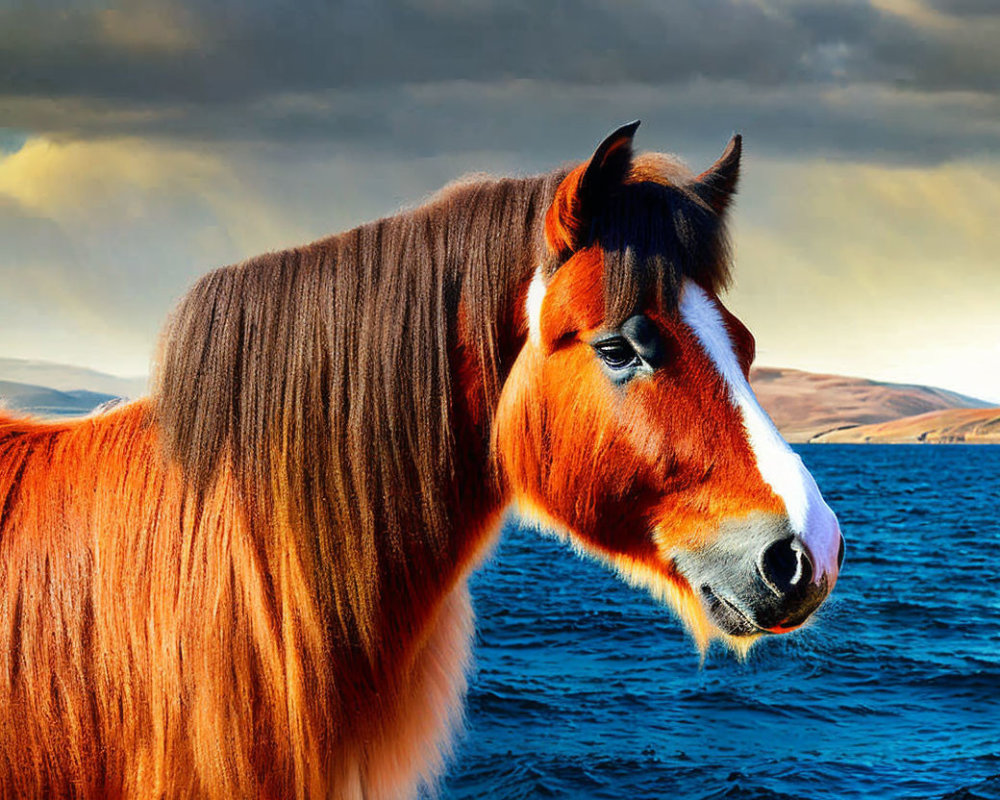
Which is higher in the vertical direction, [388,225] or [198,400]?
[388,225]

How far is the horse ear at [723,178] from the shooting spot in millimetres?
2816

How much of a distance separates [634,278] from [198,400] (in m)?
1.32

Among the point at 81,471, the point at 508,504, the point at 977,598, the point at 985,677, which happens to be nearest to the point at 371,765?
the point at 508,504

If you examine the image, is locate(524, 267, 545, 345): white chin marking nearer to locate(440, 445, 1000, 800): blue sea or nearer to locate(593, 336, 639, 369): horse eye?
locate(593, 336, 639, 369): horse eye

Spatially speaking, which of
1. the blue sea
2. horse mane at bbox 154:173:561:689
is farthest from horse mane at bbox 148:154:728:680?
the blue sea

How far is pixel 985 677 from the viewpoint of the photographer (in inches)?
844

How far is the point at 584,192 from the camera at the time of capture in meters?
2.44

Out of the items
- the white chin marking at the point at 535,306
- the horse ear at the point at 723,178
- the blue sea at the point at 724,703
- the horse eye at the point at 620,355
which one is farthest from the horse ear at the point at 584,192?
the blue sea at the point at 724,703

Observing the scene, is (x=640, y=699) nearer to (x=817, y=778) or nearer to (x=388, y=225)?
(x=817, y=778)

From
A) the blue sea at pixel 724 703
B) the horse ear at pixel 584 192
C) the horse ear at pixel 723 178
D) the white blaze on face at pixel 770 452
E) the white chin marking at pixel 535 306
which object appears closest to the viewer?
the white blaze on face at pixel 770 452

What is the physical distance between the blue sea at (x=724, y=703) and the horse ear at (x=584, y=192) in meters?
1.39

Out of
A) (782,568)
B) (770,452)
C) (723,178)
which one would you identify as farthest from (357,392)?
(723,178)

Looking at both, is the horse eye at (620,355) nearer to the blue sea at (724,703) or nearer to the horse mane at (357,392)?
the horse mane at (357,392)

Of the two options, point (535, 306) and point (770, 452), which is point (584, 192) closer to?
point (535, 306)
